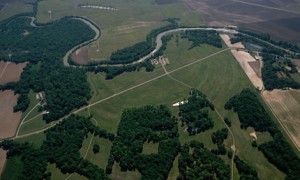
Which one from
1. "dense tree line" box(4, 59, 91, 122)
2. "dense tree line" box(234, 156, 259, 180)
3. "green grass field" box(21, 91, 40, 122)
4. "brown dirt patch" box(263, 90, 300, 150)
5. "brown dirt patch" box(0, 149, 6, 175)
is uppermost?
"brown dirt patch" box(263, 90, 300, 150)

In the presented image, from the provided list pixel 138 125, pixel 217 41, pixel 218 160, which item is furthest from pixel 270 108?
pixel 217 41

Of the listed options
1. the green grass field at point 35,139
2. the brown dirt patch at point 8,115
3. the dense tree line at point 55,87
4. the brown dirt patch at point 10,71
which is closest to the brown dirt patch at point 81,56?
the dense tree line at point 55,87

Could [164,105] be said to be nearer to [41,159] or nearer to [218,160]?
[218,160]

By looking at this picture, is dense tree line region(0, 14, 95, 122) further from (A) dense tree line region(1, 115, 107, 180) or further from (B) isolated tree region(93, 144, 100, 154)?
(B) isolated tree region(93, 144, 100, 154)

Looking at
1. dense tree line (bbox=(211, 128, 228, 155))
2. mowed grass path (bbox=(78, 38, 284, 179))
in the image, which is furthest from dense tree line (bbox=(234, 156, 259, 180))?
dense tree line (bbox=(211, 128, 228, 155))

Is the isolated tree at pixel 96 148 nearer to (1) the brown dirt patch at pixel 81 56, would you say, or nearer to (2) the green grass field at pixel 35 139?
(2) the green grass field at pixel 35 139

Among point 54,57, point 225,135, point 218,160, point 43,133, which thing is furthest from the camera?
point 54,57
